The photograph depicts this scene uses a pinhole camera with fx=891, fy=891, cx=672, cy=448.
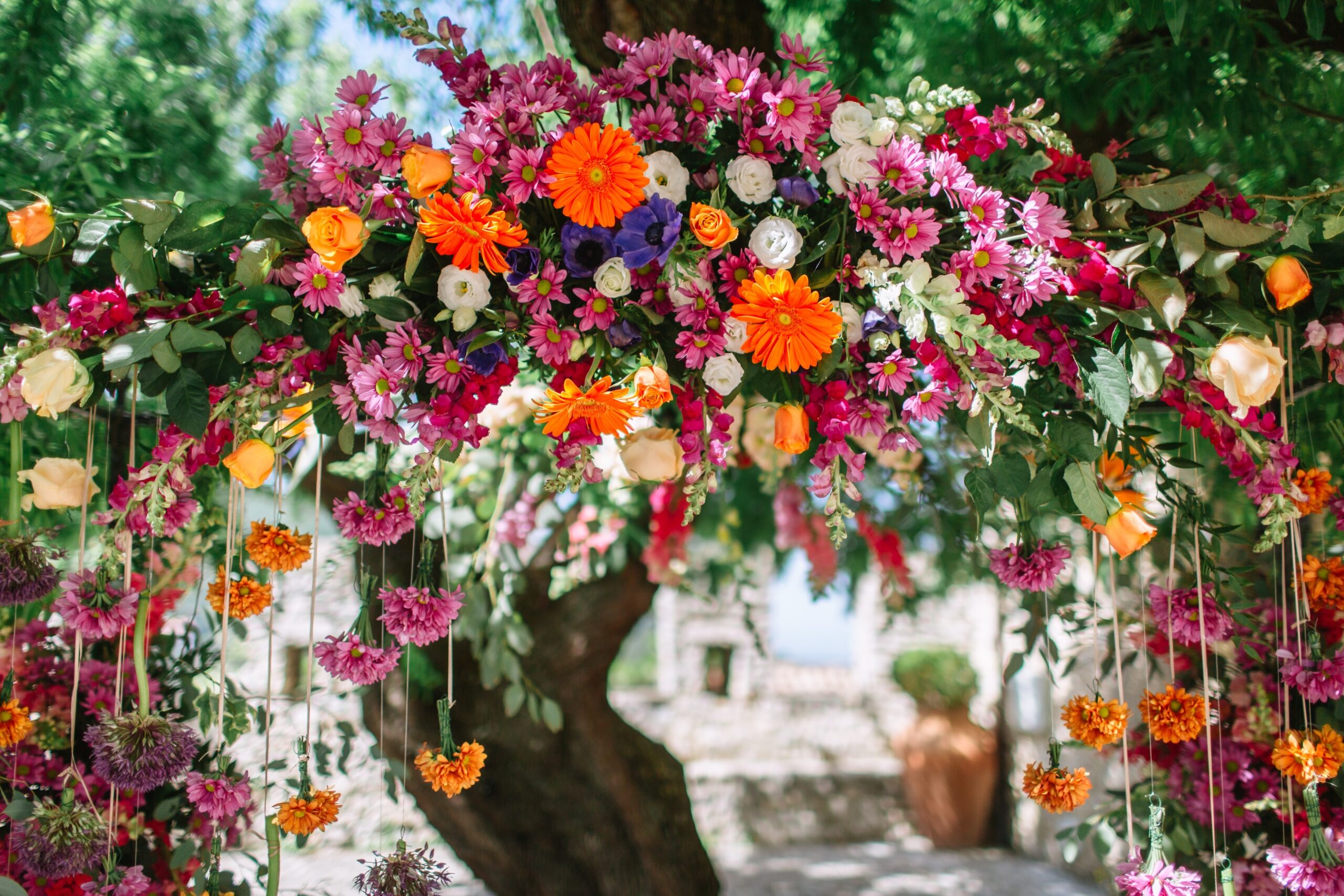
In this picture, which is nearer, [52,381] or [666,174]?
[52,381]

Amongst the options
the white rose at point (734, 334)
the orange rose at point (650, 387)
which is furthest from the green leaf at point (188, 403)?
the white rose at point (734, 334)

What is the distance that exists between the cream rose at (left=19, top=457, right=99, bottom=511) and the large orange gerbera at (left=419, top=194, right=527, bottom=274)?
0.52 m

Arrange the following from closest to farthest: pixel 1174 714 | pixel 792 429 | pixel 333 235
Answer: pixel 333 235 → pixel 792 429 → pixel 1174 714

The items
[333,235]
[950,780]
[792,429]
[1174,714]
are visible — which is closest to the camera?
[333,235]

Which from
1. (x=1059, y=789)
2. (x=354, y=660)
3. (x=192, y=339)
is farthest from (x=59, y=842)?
(x=1059, y=789)

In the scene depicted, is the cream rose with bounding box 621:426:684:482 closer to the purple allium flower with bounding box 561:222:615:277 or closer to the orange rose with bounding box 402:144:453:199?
the purple allium flower with bounding box 561:222:615:277

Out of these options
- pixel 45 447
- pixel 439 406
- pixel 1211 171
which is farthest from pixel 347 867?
pixel 1211 171

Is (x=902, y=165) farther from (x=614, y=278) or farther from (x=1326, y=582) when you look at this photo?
(x=1326, y=582)

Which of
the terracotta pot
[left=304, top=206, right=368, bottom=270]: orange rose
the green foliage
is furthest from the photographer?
the green foliage

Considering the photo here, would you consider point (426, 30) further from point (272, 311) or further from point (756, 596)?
Result: point (756, 596)

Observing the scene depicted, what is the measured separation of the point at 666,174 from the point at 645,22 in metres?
0.77

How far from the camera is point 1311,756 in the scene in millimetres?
1084

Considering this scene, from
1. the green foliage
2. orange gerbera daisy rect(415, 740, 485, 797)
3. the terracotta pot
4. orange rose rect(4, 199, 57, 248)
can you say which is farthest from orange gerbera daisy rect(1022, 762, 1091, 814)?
the green foliage

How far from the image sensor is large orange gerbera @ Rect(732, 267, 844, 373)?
940mm
